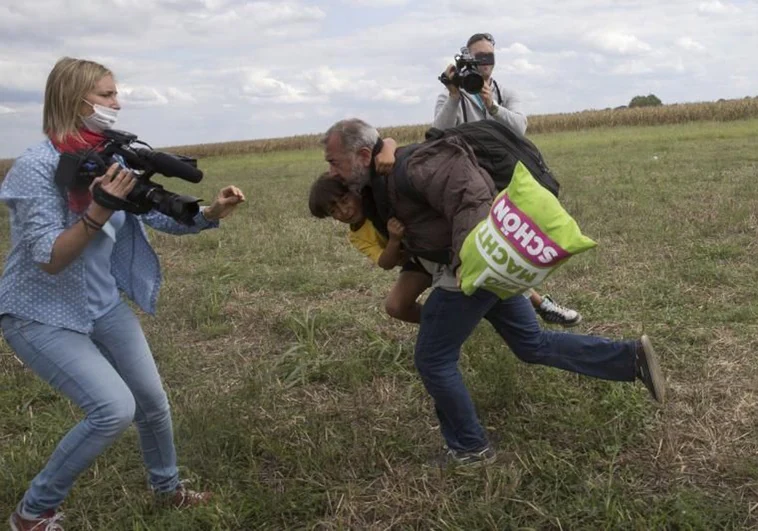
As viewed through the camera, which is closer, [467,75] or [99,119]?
[99,119]

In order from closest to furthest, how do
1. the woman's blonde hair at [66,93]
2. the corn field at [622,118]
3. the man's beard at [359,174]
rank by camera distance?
1. the woman's blonde hair at [66,93]
2. the man's beard at [359,174]
3. the corn field at [622,118]

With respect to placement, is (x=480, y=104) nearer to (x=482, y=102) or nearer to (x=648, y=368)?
(x=482, y=102)

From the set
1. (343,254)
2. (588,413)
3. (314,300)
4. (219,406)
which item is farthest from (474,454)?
(343,254)

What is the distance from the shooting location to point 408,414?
3844 millimetres

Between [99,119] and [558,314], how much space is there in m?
3.18

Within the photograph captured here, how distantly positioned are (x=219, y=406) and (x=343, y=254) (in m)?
3.97

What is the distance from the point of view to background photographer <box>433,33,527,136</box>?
14.6 feet

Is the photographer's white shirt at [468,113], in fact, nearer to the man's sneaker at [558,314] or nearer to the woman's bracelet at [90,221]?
the man's sneaker at [558,314]

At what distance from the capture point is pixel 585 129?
35.0 meters

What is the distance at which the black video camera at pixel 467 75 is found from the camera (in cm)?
433

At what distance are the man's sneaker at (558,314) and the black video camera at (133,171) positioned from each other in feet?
9.20

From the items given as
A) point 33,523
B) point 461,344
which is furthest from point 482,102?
point 33,523

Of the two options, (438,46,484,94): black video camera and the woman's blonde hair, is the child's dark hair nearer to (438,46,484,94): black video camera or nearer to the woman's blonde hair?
the woman's blonde hair

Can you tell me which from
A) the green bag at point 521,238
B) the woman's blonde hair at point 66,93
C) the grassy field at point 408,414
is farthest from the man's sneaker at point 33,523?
the green bag at point 521,238
